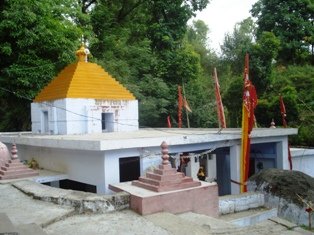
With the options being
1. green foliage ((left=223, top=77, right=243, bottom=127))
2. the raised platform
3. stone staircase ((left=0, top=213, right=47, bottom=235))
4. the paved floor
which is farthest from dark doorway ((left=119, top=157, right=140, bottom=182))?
green foliage ((left=223, top=77, right=243, bottom=127))

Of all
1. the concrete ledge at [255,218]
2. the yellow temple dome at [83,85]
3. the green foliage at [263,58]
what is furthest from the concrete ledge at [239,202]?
the green foliage at [263,58]

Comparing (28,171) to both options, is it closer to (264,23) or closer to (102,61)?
(102,61)

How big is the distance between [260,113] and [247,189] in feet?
37.6

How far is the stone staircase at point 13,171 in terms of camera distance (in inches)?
335

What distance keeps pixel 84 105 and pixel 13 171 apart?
352 centimetres

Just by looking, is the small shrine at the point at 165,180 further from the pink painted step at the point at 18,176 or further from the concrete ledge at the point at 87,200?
the pink painted step at the point at 18,176

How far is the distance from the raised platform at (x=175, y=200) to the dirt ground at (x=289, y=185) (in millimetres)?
2338

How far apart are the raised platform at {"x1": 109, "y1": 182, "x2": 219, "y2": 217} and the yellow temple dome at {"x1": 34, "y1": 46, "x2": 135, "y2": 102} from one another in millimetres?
5075

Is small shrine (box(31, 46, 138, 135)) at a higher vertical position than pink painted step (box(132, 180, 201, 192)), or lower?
higher

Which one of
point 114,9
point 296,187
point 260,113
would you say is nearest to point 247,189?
point 296,187

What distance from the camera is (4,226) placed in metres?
4.33

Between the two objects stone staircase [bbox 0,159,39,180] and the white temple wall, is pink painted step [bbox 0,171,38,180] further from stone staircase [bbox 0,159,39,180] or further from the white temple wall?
the white temple wall

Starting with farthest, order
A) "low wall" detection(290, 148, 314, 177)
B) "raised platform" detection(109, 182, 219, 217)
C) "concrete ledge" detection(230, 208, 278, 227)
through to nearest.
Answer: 1. "low wall" detection(290, 148, 314, 177)
2. "concrete ledge" detection(230, 208, 278, 227)
3. "raised platform" detection(109, 182, 219, 217)

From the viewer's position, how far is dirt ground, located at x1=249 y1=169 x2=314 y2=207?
8398mm
